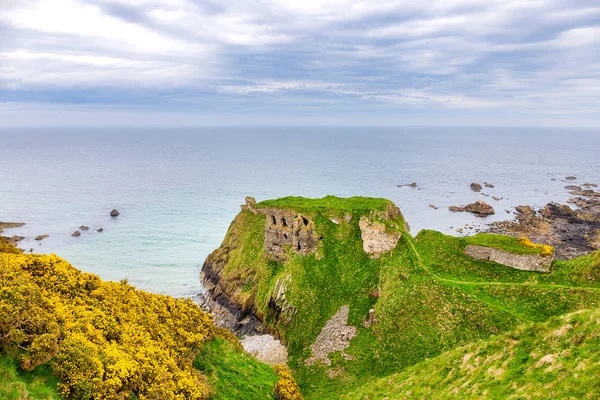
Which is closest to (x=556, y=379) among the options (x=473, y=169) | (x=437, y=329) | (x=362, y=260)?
(x=437, y=329)

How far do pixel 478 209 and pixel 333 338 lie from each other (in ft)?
244

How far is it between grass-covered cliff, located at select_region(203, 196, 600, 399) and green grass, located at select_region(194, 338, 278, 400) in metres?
7.99

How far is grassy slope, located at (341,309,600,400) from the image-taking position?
15883 mm

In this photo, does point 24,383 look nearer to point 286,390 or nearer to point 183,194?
point 286,390

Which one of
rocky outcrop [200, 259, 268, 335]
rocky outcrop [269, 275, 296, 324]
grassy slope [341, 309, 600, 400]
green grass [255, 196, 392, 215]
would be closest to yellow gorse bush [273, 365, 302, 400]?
grassy slope [341, 309, 600, 400]

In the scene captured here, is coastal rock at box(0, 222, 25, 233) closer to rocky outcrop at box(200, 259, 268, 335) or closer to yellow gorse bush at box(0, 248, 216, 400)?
rocky outcrop at box(200, 259, 268, 335)

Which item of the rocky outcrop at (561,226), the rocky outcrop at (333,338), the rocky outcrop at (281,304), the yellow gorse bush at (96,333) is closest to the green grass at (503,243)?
the rocky outcrop at (333,338)

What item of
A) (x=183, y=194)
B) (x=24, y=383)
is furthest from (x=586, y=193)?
(x=24, y=383)

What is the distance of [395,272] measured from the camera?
135ft

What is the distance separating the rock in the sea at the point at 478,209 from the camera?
A: 9675 cm

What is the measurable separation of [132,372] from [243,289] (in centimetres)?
3131

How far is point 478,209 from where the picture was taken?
98.2 m

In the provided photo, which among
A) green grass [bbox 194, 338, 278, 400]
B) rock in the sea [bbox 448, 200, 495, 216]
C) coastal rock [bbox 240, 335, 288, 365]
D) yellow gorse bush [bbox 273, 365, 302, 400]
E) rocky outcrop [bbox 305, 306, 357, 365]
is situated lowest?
coastal rock [bbox 240, 335, 288, 365]

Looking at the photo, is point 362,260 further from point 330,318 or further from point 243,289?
point 243,289
